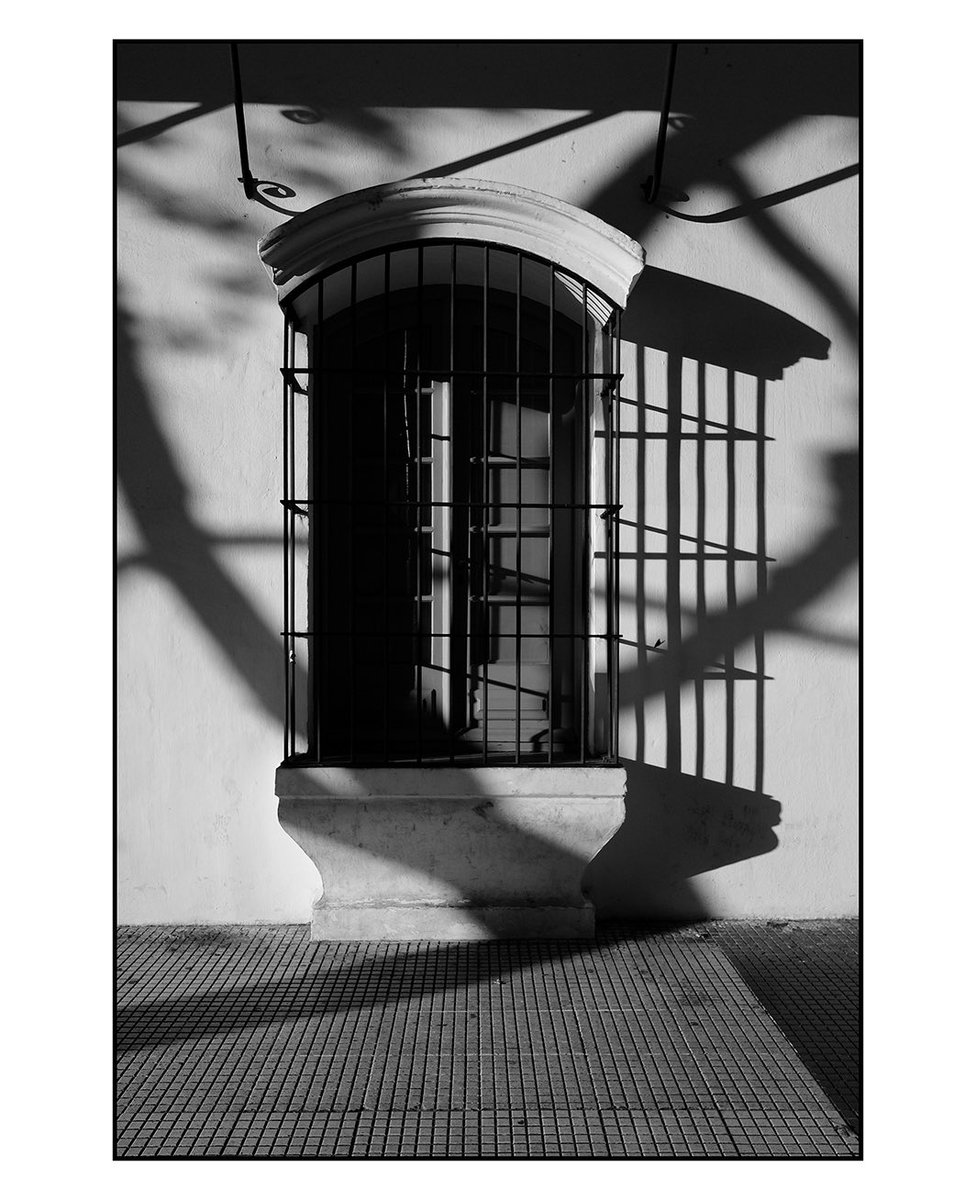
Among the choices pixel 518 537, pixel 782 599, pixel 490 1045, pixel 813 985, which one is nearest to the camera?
pixel 490 1045

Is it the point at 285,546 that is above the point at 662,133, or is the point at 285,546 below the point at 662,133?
below

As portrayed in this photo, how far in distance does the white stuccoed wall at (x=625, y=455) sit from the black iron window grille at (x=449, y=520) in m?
0.17

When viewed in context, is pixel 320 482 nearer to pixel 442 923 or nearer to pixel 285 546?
pixel 285 546

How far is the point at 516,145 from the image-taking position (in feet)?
15.1

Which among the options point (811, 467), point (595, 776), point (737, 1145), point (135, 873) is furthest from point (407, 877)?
point (811, 467)

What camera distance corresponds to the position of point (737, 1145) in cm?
271

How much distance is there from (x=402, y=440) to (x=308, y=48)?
5.61ft

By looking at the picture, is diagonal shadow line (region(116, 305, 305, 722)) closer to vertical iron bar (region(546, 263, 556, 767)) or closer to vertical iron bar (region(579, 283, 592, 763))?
vertical iron bar (region(546, 263, 556, 767))

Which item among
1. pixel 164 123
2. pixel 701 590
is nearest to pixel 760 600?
pixel 701 590

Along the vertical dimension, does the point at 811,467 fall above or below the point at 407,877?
above

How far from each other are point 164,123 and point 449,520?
81.8 inches

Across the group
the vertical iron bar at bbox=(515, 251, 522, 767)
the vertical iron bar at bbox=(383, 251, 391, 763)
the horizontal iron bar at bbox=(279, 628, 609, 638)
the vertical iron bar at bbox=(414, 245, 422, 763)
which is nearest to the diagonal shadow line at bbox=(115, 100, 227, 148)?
the vertical iron bar at bbox=(383, 251, 391, 763)

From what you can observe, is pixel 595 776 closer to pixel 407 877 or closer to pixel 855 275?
pixel 407 877

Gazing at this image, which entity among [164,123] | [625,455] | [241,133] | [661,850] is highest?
[164,123]
